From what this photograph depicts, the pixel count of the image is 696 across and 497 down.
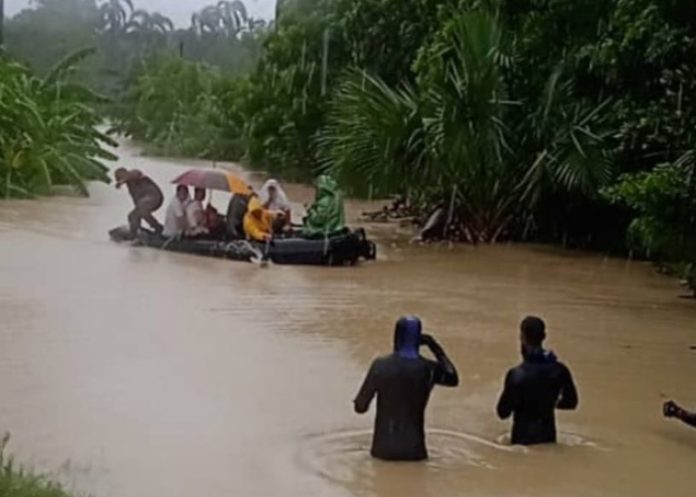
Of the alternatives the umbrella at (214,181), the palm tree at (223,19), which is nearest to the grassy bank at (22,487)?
the umbrella at (214,181)

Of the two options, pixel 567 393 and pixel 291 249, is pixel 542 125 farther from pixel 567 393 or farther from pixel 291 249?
pixel 567 393

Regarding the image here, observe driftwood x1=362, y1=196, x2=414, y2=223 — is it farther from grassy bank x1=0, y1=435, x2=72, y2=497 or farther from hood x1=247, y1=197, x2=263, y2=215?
grassy bank x1=0, y1=435, x2=72, y2=497

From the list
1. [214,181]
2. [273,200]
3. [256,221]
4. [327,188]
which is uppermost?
[327,188]

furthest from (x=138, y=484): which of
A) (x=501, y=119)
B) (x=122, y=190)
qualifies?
(x=122, y=190)

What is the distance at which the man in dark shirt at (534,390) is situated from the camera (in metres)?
8.70

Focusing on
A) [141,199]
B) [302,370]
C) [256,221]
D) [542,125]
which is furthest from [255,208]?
[302,370]

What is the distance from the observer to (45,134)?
29.5 m

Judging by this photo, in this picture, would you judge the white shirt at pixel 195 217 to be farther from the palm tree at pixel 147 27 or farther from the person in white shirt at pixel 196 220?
the palm tree at pixel 147 27

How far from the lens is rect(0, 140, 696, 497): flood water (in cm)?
838

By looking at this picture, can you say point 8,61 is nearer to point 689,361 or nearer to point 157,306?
point 157,306

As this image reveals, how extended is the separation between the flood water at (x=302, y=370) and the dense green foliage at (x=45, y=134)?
7.26 meters

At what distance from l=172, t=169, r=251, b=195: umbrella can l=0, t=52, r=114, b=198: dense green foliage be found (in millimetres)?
7633

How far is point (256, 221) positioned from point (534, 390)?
10813mm

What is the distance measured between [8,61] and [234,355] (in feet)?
69.2
